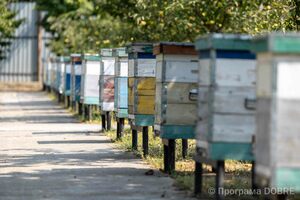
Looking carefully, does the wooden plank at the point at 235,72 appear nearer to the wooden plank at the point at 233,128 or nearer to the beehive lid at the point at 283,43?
the wooden plank at the point at 233,128

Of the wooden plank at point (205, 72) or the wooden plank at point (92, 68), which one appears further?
the wooden plank at point (92, 68)

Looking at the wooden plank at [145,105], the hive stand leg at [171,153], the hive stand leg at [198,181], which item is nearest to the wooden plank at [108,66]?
the wooden plank at [145,105]

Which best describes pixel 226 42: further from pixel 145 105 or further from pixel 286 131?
pixel 145 105

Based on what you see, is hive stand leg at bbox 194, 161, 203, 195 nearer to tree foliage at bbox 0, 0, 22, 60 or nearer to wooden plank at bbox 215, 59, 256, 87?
wooden plank at bbox 215, 59, 256, 87

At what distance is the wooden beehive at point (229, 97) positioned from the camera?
1089cm

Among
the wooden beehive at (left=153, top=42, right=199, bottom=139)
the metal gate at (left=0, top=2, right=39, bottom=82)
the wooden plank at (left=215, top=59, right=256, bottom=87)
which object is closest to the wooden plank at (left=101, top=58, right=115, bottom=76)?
the wooden beehive at (left=153, top=42, right=199, bottom=139)

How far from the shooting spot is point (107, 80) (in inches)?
830

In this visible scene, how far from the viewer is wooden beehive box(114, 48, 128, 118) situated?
18.7 meters

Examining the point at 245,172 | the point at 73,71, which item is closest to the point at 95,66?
the point at 73,71

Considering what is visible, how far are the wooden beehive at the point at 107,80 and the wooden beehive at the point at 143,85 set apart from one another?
4443 millimetres

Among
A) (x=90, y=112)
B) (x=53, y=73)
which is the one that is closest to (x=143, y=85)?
(x=90, y=112)

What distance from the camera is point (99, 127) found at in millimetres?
24062

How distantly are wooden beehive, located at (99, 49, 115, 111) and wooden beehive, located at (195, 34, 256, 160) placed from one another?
32.4ft

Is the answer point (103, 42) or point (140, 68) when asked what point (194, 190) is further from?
point (103, 42)
